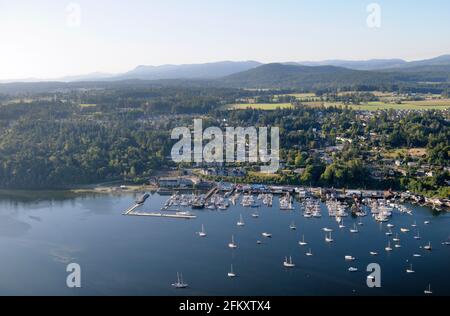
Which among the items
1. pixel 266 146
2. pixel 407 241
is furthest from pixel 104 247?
pixel 266 146

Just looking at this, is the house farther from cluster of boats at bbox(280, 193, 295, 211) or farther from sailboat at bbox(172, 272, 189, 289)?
sailboat at bbox(172, 272, 189, 289)

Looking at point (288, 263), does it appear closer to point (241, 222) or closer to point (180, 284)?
point (180, 284)

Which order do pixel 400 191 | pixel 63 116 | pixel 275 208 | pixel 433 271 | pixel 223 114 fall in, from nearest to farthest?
pixel 433 271 → pixel 275 208 → pixel 400 191 → pixel 63 116 → pixel 223 114

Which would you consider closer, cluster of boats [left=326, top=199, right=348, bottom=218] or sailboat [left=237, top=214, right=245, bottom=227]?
sailboat [left=237, top=214, right=245, bottom=227]

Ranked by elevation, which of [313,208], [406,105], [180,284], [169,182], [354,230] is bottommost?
[180,284]

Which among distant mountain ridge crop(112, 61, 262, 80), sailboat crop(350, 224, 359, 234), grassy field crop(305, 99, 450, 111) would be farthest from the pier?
distant mountain ridge crop(112, 61, 262, 80)

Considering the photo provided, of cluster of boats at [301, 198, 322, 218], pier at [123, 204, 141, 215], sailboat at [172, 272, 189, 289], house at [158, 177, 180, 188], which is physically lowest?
sailboat at [172, 272, 189, 289]

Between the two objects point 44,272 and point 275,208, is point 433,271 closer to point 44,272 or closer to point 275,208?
point 275,208

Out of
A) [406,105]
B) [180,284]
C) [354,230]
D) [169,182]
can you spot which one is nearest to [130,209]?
[169,182]
